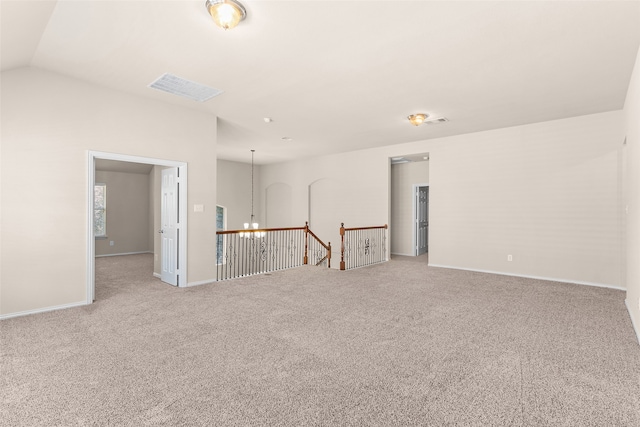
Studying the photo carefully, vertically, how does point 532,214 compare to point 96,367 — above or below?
above

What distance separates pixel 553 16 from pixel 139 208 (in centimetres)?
1094

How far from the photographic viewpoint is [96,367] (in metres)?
2.49

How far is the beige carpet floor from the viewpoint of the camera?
6.39ft

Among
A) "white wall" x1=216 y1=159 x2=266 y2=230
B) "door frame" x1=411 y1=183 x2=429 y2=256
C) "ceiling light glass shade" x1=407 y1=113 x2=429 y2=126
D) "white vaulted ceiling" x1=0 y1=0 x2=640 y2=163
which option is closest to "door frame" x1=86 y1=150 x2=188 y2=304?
"white vaulted ceiling" x1=0 y1=0 x2=640 y2=163

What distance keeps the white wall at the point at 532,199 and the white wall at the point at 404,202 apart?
165cm

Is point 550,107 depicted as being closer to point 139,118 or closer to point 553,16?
point 553,16

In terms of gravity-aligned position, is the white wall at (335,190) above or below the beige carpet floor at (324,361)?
above

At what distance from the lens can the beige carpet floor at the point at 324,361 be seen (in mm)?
1948

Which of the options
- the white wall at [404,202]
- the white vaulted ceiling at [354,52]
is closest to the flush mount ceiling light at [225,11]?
the white vaulted ceiling at [354,52]

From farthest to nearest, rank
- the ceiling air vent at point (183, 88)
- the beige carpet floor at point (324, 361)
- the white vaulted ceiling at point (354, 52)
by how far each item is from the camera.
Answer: the ceiling air vent at point (183, 88)
the white vaulted ceiling at point (354, 52)
the beige carpet floor at point (324, 361)

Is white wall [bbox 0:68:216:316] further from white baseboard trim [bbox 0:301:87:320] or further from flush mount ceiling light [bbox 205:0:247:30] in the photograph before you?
flush mount ceiling light [bbox 205:0:247:30]

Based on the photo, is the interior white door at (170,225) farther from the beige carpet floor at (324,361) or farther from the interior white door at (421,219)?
the interior white door at (421,219)

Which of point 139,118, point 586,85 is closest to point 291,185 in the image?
point 139,118

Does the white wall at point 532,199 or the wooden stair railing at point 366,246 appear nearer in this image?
the white wall at point 532,199
